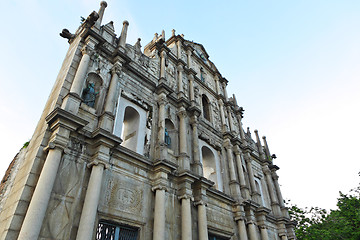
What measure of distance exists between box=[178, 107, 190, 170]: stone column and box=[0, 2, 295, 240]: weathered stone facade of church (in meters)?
0.05

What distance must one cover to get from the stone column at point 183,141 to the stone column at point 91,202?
386 centimetres

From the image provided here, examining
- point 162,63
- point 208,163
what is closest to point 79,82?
point 162,63

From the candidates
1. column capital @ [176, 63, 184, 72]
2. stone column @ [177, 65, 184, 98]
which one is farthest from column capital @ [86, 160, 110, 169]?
column capital @ [176, 63, 184, 72]

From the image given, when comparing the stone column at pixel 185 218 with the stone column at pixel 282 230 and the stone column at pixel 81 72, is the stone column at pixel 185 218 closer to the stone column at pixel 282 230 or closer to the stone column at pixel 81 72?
the stone column at pixel 81 72

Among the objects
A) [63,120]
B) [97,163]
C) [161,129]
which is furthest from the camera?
[161,129]

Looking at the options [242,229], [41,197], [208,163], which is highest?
[208,163]

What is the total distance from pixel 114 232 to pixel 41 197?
227 cm

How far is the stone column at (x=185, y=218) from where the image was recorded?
8.23 m

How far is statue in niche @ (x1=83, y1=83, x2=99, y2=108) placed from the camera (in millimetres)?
8438

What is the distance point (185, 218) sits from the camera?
8594mm

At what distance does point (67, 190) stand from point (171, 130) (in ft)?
18.7

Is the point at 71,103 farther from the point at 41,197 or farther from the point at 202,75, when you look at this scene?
the point at 202,75

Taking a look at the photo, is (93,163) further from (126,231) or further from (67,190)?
(126,231)

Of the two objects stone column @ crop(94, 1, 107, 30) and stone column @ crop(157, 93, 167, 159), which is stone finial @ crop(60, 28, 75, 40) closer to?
stone column @ crop(94, 1, 107, 30)
